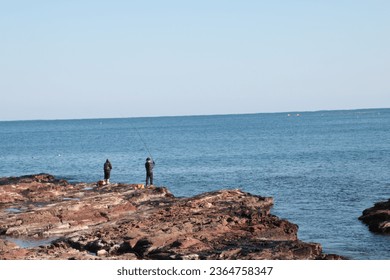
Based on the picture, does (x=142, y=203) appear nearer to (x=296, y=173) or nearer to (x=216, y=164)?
(x=296, y=173)

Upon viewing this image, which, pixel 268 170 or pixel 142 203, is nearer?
pixel 142 203

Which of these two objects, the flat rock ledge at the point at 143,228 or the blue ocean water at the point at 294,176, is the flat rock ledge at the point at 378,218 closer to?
the blue ocean water at the point at 294,176

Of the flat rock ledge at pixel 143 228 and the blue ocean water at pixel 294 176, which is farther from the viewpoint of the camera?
the blue ocean water at pixel 294 176

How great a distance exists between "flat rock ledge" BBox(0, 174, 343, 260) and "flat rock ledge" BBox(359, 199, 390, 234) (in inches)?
196

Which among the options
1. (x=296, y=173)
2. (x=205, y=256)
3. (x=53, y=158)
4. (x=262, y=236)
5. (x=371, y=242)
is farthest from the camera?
(x=53, y=158)

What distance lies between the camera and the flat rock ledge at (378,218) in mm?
30734

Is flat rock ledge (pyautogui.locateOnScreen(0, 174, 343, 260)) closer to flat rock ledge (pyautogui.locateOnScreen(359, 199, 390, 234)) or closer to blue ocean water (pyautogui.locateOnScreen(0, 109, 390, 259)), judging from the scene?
blue ocean water (pyautogui.locateOnScreen(0, 109, 390, 259))

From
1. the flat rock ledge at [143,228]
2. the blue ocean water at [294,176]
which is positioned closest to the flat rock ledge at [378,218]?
the blue ocean water at [294,176]

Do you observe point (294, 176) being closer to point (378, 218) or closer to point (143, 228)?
point (378, 218)

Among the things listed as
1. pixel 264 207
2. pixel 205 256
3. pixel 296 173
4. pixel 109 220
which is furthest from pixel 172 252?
pixel 296 173

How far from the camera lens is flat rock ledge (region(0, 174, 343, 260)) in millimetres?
22531

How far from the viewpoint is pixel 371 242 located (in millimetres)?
28703

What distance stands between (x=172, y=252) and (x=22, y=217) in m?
10.2

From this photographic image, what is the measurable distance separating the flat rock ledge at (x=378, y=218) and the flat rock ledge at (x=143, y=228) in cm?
497
